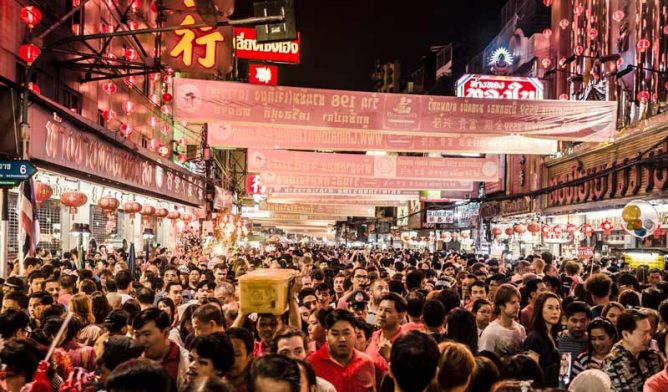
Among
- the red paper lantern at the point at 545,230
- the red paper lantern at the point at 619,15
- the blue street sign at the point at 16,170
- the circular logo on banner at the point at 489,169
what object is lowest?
the red paper lantern at the point at 545,230

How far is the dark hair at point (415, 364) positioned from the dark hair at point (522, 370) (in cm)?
103

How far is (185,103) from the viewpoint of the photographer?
39.1 feet

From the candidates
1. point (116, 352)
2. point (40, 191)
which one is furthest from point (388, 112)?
point (116, 352)

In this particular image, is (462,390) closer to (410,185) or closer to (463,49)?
(410,185)

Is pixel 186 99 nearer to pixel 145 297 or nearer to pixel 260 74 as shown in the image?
pixel 145 297

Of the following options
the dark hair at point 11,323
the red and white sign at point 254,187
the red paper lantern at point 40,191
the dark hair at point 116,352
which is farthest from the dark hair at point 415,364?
the red and white sign at point 254,187

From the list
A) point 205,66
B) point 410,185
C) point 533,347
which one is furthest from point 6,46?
point 410,185

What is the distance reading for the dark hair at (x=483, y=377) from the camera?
4.13 meters

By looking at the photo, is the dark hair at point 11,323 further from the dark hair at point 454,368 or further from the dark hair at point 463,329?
the dark hair at point 454,368

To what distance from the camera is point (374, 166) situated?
66.0 feet

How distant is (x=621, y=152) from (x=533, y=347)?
535 inches

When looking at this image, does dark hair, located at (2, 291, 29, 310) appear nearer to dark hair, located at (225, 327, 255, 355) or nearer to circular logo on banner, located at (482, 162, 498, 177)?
dark hair, located at (225, 327, 255, 355)

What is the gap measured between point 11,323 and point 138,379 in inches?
135

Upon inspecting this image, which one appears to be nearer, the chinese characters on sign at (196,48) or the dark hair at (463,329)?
the dark hair at (463,329)
